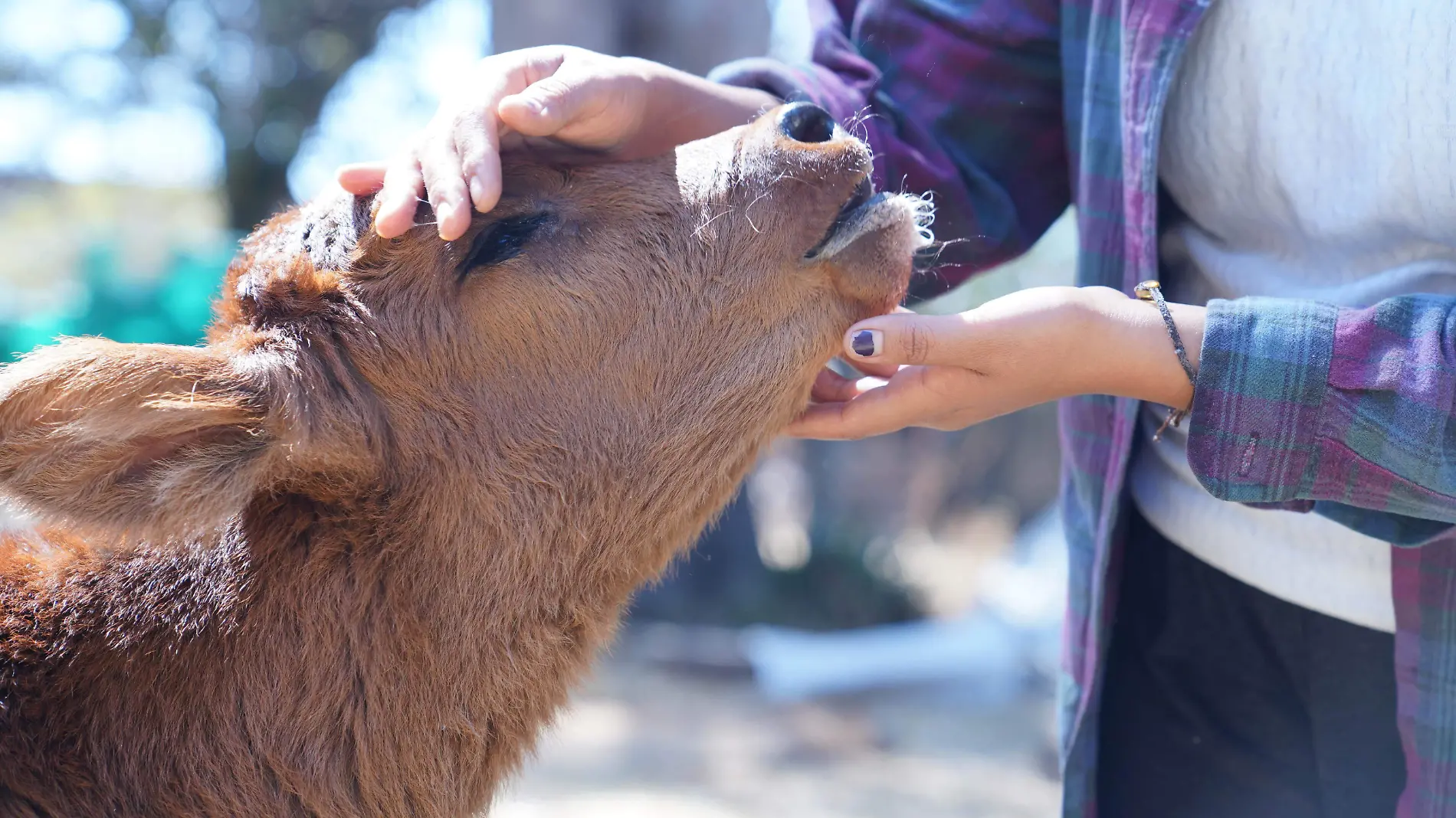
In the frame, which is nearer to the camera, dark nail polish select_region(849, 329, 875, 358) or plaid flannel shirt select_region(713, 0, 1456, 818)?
plaid flannel shirt select_region(713, 0, 1456, 818)

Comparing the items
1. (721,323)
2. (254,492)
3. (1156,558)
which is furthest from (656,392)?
A: (1156,558)

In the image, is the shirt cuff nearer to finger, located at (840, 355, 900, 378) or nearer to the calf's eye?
finger, located at (840, 355, 900, 378)

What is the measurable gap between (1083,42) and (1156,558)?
1.21 m

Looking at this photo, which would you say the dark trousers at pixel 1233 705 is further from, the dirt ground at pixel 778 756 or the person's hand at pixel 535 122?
the dirt ground at pixel 778 756

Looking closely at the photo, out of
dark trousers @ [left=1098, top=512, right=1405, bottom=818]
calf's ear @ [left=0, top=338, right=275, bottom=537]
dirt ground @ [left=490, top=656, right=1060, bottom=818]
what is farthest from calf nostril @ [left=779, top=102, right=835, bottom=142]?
dirt ground @ [left=490, top=656, right=1060, bottom=818]

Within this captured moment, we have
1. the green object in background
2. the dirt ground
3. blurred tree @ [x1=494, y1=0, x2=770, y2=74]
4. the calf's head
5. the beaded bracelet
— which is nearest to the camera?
the beaded bracelet

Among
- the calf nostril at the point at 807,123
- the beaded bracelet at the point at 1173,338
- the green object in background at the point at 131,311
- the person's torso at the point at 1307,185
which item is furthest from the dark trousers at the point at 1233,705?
the green object in background at the point at 131,311

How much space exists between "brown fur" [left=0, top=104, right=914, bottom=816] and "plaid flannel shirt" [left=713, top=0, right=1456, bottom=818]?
16.0 inches

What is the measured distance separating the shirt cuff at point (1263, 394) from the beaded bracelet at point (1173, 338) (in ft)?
0.08

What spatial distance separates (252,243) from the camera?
2.67 metres

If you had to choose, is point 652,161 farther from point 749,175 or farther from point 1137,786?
point 1137,786

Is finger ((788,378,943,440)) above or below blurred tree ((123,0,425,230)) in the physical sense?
above

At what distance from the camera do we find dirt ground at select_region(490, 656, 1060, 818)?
20.3ft

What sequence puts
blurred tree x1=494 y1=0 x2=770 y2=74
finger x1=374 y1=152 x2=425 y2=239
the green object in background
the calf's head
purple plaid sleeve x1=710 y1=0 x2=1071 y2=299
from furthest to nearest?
blurred tree x1=494 y1=0 x2=770 y2=74, the green object in background, purple plaid sleeve x1=710 y1=0 x2=1071 y2=299, the calf's head, finger x1=374 y1=152 x2=425 y2=239
